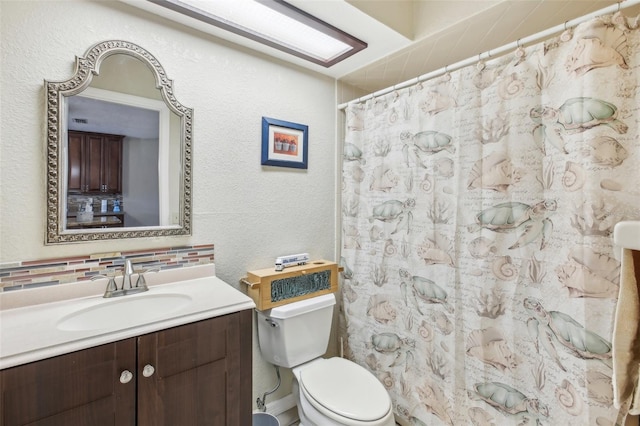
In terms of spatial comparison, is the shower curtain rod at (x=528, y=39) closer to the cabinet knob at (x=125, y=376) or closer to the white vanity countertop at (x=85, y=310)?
the white vanity countertop at (x=85, y=310)

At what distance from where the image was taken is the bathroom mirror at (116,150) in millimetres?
1102

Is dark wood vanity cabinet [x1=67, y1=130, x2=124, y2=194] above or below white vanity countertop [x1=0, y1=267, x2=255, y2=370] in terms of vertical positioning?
above

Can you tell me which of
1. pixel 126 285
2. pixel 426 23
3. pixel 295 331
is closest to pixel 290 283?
pixel 295 331

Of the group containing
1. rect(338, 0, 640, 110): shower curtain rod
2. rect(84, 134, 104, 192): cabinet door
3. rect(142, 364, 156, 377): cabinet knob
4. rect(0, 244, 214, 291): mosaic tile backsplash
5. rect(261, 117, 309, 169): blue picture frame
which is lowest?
rect(142, 364, 156, 377): cabinet knob

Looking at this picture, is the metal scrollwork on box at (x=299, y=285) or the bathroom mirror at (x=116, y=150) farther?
the metal scrollwork on box at (x=299, y=285)

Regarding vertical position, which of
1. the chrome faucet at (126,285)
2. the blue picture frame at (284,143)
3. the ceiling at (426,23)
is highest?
the ceiling at (426,23)

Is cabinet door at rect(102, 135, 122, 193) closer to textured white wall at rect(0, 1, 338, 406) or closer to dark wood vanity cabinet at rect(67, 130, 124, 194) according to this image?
dark wood vanity cabinet at rect(67, 130, 124, 194)

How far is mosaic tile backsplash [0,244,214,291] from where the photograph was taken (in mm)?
1046

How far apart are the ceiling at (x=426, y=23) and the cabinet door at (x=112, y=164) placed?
0.61m

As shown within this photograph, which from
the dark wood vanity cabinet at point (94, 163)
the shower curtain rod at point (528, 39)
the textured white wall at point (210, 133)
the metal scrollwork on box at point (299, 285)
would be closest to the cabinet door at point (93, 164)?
the dark wood vanity cabinet at point (94, 163)

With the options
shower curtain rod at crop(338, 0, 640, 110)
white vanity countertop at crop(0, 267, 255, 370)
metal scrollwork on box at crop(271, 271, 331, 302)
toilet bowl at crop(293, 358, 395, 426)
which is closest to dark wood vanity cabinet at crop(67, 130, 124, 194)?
white vanity countertop at crop(0, 267, 255, 370)

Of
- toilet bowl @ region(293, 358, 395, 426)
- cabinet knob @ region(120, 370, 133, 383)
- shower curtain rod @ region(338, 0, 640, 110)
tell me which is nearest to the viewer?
cabinet knob @ region(120, 370, 133, 383)

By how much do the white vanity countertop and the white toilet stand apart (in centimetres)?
43

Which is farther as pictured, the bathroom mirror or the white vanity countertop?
the bathroom mirror
